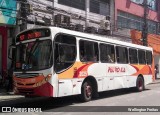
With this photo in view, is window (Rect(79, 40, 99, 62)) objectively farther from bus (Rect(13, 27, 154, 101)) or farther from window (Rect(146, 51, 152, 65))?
window (Rect(146, 51, 152, 65))

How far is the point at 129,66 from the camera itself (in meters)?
17.7

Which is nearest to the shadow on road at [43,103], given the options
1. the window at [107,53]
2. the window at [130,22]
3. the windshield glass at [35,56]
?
the windshield glass at [35,56]

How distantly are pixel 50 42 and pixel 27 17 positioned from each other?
342 inches

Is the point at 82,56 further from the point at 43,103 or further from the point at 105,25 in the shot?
the point at 105,25

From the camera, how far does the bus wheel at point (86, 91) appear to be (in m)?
13.6

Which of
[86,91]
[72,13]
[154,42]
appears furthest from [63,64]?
[154,42]

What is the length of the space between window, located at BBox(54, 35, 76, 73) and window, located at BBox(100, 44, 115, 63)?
2346 mm

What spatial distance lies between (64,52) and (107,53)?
3629 mm

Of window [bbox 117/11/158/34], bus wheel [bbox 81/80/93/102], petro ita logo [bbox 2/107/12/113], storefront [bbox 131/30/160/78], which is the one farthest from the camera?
storefront [bbox 131/30/160/78]

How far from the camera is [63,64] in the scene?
481 inches

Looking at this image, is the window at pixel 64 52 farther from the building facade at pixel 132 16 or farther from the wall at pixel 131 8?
the wall at pixel 131 8

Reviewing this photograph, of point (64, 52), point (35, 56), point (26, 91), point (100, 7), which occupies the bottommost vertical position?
point (26, 91)

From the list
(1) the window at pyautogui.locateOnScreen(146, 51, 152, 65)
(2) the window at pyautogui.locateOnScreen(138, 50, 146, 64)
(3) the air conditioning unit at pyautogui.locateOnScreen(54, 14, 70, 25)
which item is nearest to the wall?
(3) the air conditioning unit at pyautogui.locateOnScreen(54, 14, 70, 25)

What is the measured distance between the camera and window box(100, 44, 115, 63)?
14992mm
